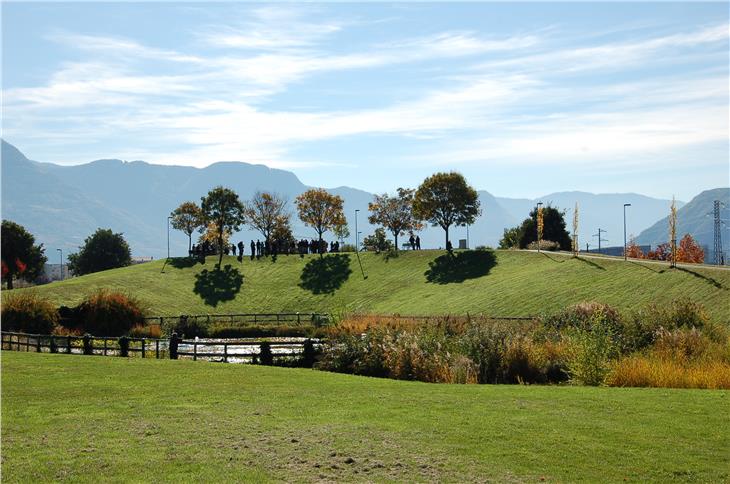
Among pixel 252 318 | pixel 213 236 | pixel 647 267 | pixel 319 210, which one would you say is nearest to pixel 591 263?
pixel 647 267

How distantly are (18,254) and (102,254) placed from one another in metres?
26.0

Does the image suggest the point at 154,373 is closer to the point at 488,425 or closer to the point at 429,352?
the point at 429,352

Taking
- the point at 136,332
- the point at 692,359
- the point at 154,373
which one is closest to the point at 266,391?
the point at 154,373

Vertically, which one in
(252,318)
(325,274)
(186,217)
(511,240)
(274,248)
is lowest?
(252,318)

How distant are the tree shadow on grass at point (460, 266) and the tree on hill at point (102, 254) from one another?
5969cm

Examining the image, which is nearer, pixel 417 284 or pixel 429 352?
pixel 429 352

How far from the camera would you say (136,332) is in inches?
2105

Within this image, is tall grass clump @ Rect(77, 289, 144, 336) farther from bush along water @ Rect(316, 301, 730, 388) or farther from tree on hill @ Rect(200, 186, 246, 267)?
tree on hill @ Rect(200, 186, 246, 267)

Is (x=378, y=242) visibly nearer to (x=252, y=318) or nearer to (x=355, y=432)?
(x=252, y=318)

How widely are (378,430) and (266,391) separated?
6484mm

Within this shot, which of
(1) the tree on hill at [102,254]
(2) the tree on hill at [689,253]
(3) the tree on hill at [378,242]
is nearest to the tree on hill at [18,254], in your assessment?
(1) the tree on hill at [102,254]

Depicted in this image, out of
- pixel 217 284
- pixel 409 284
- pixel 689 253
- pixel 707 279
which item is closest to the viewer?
pixel 707 279

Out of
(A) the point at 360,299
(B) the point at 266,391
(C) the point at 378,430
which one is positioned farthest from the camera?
(A) the point at 360,299

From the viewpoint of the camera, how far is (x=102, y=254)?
125 m
